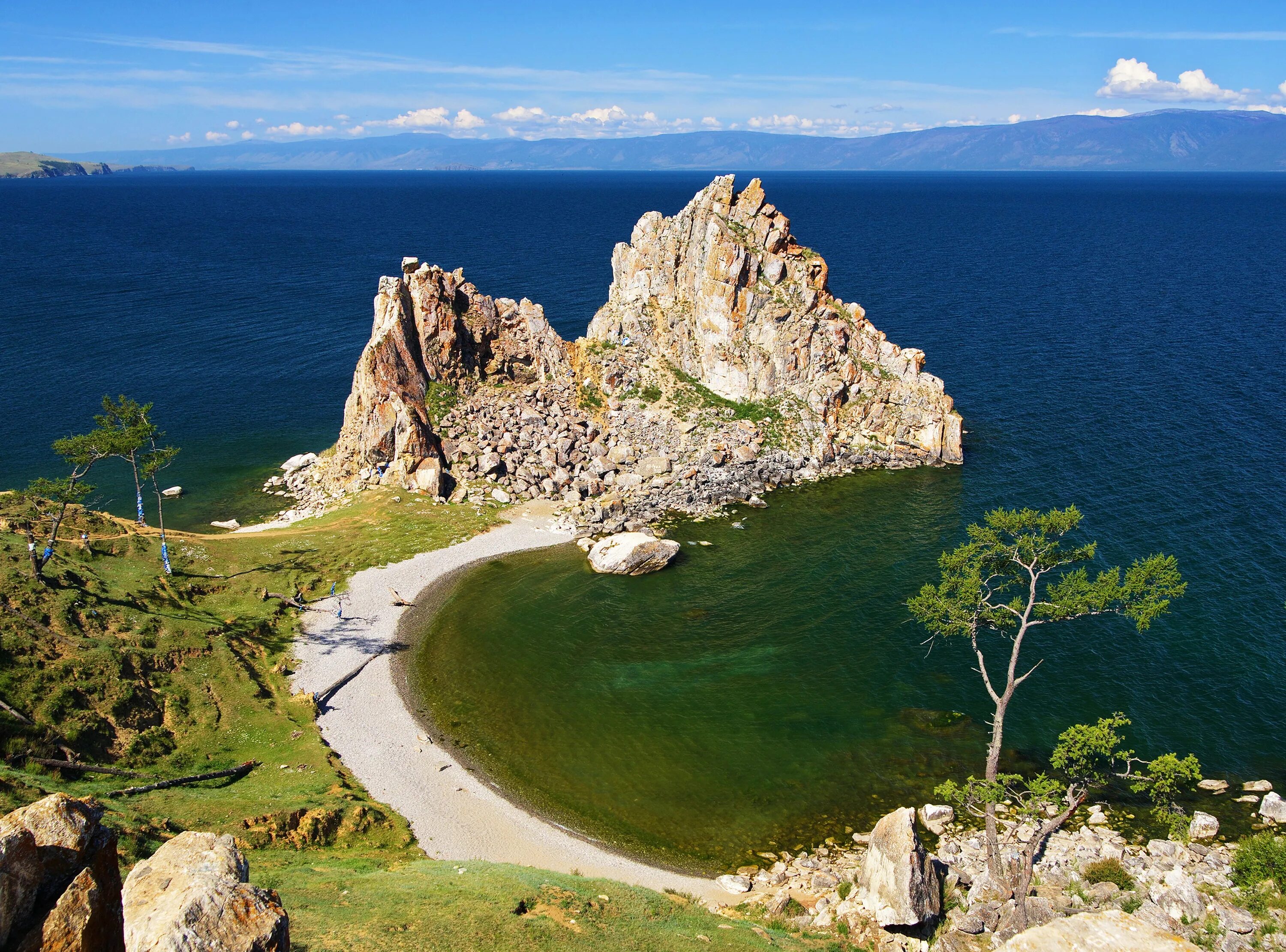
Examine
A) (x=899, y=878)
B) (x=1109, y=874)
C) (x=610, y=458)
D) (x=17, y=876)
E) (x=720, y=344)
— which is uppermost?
(x=720, y=344)

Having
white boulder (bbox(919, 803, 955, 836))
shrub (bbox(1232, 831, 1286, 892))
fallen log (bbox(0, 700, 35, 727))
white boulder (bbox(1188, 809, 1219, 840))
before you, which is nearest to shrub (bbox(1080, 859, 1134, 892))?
shrub (bbox(1232, 831, 1286, 892))

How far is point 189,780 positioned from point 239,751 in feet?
12.9

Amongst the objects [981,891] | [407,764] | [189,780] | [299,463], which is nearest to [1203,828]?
[981,891]

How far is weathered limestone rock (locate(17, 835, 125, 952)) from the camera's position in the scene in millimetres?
16500

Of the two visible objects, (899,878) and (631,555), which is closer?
(899,878)

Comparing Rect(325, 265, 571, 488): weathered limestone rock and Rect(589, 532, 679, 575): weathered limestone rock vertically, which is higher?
Rect(325, 265, 571, 488): weathered limestone rock

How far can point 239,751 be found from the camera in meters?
45.2

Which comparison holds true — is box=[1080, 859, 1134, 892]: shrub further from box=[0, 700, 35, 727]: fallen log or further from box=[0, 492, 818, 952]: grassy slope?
box=[0, 700, 35, 727]: fallen log

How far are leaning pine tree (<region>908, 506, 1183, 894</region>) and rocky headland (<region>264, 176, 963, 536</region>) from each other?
36.3 meters

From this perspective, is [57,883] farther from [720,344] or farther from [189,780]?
[720,344]

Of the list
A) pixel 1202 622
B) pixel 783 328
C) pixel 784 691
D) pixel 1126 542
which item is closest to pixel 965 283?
pixel 783 328

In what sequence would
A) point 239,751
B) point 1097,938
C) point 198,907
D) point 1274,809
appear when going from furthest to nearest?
point 239,751
point 1274,809
point 1097,938
point 198,907

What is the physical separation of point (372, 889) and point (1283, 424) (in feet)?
349

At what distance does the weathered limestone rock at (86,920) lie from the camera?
54.1 feet
